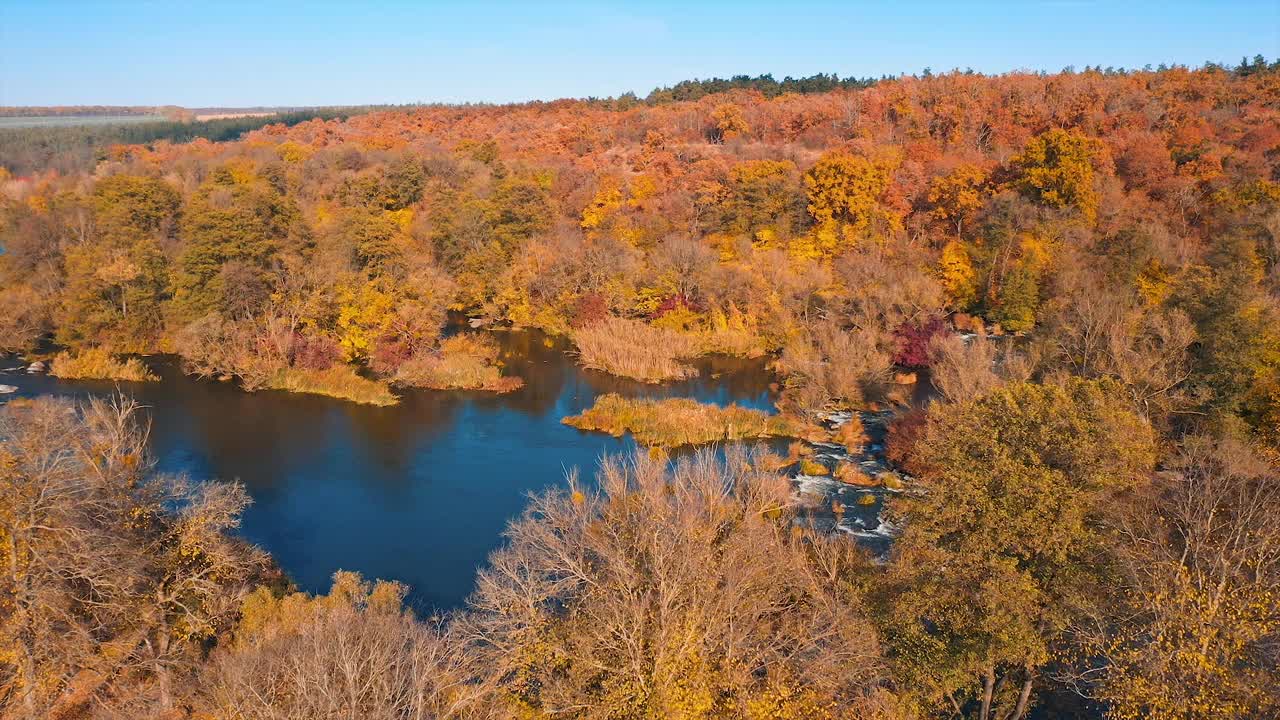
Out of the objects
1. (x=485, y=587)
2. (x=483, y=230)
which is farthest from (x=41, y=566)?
(x=483, y=230)

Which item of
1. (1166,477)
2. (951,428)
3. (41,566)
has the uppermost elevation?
(951,428)

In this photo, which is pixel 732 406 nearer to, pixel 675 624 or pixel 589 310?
pixel 589 310

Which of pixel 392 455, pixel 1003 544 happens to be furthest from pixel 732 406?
pixel 1003 544

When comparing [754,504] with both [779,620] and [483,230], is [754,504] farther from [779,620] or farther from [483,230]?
[483,230]

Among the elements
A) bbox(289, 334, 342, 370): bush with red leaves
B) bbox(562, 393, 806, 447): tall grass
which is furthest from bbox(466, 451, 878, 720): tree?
bbox(289, 334, 342, 370): bush with red leaves

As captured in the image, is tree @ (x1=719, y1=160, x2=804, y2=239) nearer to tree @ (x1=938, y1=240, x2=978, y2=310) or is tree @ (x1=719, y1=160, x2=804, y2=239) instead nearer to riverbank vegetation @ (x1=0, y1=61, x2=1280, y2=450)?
riverbank vegetation @ (x1=0, y1=61, x2=1280, y2=450)
